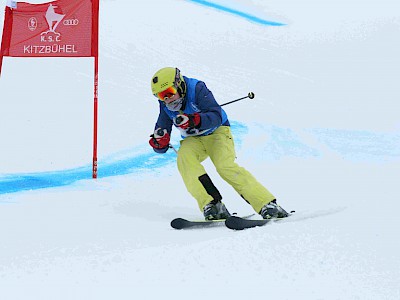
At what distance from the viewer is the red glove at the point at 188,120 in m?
5.04

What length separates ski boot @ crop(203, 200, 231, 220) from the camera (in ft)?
16.6

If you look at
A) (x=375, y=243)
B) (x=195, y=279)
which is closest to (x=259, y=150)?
(x=375, y=243)

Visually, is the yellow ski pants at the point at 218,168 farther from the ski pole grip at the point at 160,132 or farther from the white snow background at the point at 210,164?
the white snow background at the point at 210,164

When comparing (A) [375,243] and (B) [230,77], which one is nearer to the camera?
(A) [375,243]

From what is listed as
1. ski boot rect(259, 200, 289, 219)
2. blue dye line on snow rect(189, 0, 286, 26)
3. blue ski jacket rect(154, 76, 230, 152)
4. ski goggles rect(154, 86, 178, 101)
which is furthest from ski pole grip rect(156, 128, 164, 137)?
blue dye line on snow rect(189, 0, 286, 26)

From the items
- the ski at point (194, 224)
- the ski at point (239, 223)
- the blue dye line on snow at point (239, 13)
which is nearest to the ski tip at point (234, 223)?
the ski at point (239, 223)

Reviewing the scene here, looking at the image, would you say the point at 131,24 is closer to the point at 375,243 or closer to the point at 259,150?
→ the point at 259,150

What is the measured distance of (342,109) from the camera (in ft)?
34.0

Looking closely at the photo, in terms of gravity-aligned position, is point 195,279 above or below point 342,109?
above

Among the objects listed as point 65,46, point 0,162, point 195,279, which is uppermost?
point 65,46

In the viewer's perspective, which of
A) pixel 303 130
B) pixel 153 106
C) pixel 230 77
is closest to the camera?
pixel 303 130

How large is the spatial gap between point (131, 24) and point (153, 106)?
4.19m

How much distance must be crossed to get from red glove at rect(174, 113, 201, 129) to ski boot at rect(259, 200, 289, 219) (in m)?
0.90

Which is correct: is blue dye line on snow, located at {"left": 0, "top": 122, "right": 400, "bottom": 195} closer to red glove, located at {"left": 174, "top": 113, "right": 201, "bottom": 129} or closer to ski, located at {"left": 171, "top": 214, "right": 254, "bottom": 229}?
red glove, located at {"left": 174, "top": 113, "right": 201, "bottom": 129}
